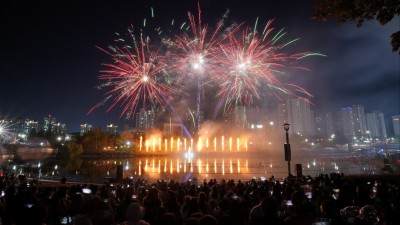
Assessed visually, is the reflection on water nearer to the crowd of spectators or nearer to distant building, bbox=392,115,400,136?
the crowd of spectators

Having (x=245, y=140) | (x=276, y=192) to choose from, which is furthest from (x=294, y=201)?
(x=245, y=140)

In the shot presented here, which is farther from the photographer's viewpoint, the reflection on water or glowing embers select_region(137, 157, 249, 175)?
glowing embers select_region(137, 157, 249, 175)

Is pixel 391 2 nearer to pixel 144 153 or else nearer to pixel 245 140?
pixel 144 153

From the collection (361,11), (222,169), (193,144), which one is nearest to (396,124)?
(193,144)

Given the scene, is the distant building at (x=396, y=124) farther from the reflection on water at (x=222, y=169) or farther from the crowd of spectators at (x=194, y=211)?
the crowd of spectators at (x=194, y=211)

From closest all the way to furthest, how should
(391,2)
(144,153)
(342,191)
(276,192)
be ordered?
(391,2)
(342,191)
(276,192)
(144,153)

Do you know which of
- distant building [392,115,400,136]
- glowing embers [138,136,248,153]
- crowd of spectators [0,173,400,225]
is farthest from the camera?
distant building [392,115,400,136]

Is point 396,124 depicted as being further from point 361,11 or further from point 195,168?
point 361,11

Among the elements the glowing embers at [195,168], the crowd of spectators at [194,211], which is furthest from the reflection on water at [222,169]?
the crowd of spectators at [194,211]

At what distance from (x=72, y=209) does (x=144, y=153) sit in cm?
11134

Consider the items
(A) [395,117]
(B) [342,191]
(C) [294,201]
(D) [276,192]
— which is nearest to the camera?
(C) [294,201]

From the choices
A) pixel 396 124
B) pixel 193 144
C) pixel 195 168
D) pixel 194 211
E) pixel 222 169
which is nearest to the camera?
pixel 194 211

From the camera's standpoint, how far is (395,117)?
192 m

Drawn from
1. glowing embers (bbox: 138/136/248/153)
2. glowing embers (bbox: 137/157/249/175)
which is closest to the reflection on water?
glowing embers (bbox: 137/157/249/175)
